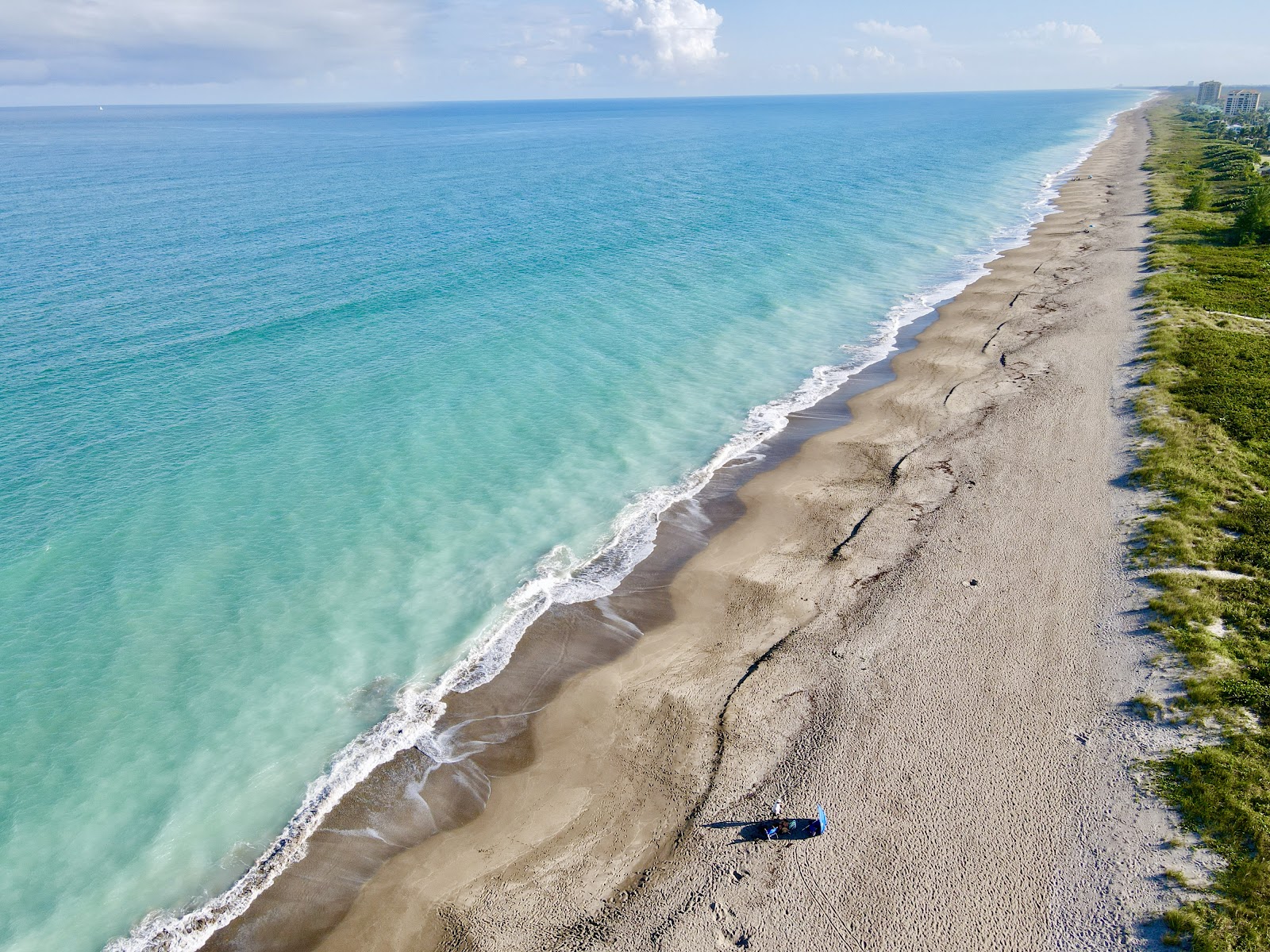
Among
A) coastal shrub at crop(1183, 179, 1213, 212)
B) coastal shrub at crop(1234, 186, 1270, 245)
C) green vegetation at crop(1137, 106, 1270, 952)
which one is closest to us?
green vegetation at crop(1137, 106, 1270, 952)

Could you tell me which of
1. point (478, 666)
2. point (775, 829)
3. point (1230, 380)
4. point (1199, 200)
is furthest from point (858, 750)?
point (1199, 200)

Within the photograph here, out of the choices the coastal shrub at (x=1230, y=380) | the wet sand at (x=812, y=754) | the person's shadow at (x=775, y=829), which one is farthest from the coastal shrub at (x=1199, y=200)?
the person's shadow at (x=775, y=829)

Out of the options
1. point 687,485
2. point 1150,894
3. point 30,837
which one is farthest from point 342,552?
point 1150,894

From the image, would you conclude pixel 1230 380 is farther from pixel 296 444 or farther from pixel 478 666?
pixel 296 444

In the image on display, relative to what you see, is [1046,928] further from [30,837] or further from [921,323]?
[921,323]

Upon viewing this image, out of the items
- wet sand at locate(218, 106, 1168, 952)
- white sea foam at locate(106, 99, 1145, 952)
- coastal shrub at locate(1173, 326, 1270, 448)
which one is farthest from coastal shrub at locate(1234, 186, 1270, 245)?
wet sand at locate(218, 106, 1168, 952)

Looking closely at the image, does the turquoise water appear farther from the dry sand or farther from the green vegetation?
the green vegetation

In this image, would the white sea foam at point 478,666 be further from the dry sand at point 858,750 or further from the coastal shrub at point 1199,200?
the coastal shrub at point 1199,200
